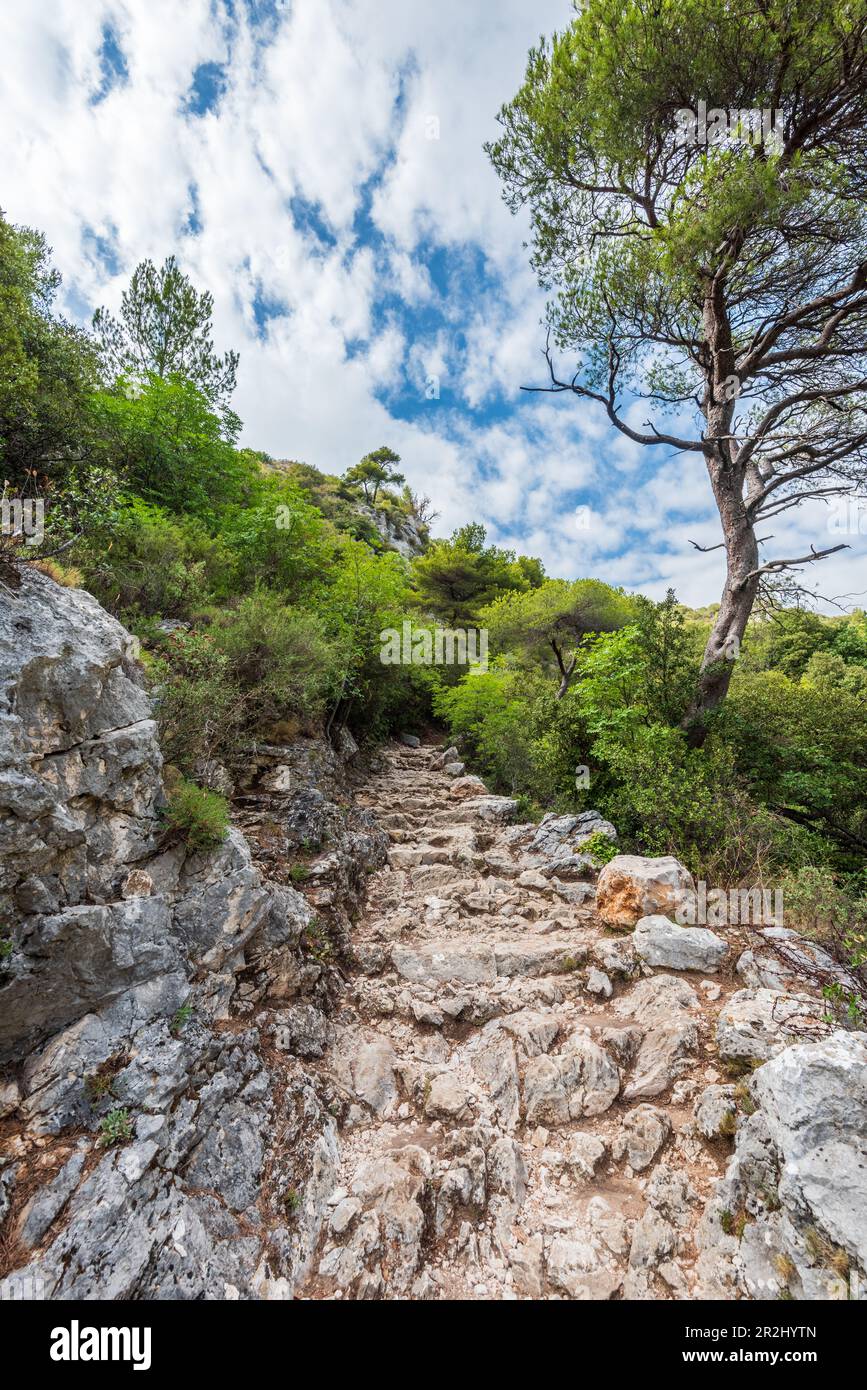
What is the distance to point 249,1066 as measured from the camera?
11.6 ft

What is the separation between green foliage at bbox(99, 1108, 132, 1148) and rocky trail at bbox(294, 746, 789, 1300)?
4.47ft

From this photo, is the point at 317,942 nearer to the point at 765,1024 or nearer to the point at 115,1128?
the point at 115,1128

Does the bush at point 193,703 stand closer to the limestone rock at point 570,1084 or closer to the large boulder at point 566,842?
the limestone rock at point 570,1084

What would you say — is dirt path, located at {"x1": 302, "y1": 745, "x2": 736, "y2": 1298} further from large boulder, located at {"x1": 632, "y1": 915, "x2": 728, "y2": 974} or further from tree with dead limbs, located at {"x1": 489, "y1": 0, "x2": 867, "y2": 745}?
tree with dead limbs, located at {"x1": 489, "y1": 0, "x2": 867, "y2": 745}

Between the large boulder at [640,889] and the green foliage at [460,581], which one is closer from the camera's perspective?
the large boulder at [640,889]

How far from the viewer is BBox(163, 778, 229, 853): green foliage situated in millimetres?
4094

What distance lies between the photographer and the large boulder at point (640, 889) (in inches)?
213

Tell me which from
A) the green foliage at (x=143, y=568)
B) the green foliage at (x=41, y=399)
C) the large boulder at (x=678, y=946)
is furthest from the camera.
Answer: the green foliage at (x=143, y=568)

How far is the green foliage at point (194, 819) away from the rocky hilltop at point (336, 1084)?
101 mm

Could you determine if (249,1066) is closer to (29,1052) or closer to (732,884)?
(29,1052)

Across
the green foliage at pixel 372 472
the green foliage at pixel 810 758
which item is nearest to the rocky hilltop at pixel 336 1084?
the green foliage at pixel 810 758

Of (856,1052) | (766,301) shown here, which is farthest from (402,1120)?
(766,301)

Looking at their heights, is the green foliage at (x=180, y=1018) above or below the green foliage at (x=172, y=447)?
below

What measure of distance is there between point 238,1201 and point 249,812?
378 cm
